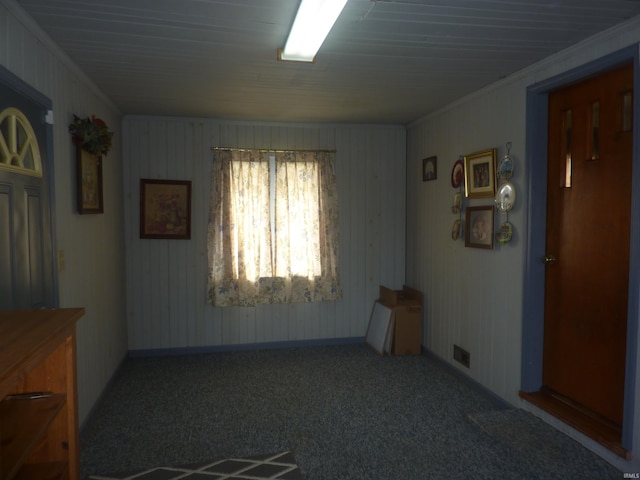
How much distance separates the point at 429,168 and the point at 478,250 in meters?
1.14

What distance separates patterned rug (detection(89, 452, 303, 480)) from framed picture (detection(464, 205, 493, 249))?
6.71 feet

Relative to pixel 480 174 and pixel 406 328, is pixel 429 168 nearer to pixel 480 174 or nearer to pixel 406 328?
pixel 480 174

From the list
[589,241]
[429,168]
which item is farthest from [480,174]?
[589,241]

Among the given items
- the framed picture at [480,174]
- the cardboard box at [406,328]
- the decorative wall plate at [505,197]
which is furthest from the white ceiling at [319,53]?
the cardboard box at [406,328]

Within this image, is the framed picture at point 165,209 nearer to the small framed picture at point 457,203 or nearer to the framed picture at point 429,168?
the framed picture at point 429,168

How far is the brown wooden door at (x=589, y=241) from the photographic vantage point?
2420 millimetres

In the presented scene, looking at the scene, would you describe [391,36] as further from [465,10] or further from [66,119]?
[66,119]

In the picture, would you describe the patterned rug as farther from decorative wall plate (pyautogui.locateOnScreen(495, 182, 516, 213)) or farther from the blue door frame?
decorative wall plate (pyautogui.locateOnScreen(495, 182, 516, 213))

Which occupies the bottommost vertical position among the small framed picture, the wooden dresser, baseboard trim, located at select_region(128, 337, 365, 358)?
baseboard trim, located at select_region(128, 337, 365, 358)

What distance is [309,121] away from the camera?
4.63 meters

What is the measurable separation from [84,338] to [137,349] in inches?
63.3

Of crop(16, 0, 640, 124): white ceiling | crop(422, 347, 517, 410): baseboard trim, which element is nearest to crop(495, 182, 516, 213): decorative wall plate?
crop(16, 0, 640, 124): white ceiling

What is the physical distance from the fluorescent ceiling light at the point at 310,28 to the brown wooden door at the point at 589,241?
1.59 meters

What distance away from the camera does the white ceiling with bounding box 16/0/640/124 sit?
2092mm
